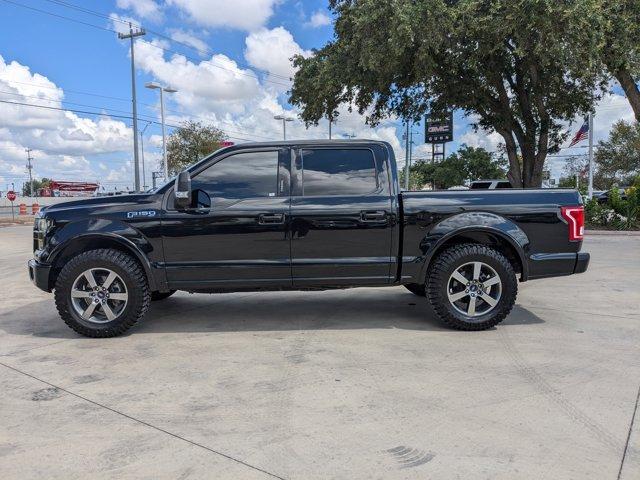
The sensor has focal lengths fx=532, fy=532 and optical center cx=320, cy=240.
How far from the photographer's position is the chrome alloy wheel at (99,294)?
5.18 m

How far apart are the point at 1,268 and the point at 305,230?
26.8ft

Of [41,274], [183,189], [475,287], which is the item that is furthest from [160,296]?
[475,287]

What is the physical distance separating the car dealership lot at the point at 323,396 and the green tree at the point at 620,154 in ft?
181

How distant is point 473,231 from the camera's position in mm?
5359

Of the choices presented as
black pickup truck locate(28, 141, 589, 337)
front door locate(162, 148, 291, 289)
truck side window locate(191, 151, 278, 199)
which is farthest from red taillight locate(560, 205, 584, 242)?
truck side window locate(191, 151, 278, 199)

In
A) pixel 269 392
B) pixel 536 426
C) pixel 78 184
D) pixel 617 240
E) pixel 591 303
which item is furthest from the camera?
pixel 78 184

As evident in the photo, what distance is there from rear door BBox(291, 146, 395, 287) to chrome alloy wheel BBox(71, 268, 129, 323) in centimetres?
175

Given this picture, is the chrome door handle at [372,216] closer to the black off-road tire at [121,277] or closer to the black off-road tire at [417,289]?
the black off-road tire at [417,289]

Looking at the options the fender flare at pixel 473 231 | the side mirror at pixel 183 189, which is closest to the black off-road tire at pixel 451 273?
the fender flare at pixel 473 231

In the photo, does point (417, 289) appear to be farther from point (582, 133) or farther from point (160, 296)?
point (582, 133)

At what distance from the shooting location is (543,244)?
5375 millimetres

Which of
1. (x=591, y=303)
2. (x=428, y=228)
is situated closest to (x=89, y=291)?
(x=428, y=228)

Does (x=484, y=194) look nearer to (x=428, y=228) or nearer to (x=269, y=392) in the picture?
(x=428, y=228)

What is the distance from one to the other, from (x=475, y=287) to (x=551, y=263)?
0.82 m
